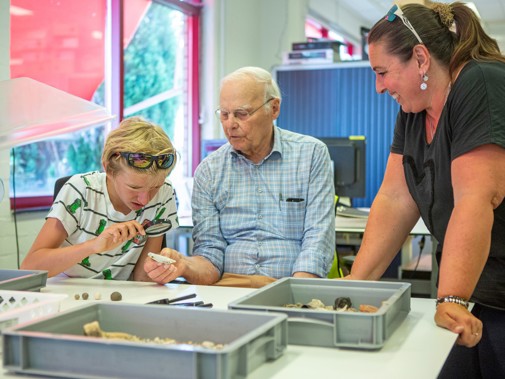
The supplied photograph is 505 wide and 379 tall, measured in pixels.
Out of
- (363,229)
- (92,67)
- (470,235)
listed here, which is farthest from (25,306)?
(92,67)

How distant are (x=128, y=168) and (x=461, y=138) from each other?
95cm

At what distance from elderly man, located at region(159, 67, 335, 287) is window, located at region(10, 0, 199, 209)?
59.9 inches

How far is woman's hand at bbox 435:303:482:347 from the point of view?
1295 millimetres

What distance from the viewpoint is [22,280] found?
1579 millimetres

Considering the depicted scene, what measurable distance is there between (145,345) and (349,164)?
329 centimetres

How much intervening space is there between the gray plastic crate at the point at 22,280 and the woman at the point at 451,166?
761 mm

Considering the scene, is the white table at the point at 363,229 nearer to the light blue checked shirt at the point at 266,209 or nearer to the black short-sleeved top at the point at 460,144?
the light blue checked shirt at the point at 266,209

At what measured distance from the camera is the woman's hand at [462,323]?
129cm

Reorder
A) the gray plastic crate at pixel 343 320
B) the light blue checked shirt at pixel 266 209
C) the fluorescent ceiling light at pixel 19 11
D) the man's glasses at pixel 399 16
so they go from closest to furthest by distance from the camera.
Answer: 1. the gray plastic crate at pixel 343 320
2. the man's glasses at pixel 399 16
3. the light blue checked shirt at pixel 266 209
4. the fluorescent ceiling light at pixel 19 11

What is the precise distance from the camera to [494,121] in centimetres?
136

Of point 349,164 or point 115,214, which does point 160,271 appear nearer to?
point 115,214

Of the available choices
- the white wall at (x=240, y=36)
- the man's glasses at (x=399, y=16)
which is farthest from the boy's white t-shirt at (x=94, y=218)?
the white wall at (x=240, y=36)

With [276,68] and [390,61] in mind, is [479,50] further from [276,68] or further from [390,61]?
[276,68]

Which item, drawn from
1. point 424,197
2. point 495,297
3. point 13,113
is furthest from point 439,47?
point 13,113
